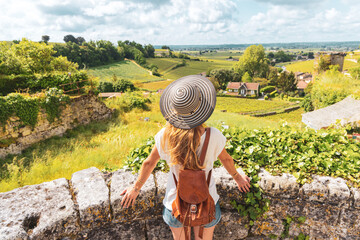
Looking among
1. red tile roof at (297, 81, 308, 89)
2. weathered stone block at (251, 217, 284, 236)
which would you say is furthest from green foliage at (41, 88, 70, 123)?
red tile roof at (297, 81, 308, 89)

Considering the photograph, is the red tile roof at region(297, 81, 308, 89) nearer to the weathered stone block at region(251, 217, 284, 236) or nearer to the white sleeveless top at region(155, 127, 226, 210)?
the weathered stone block at region(251, 217, 284, 236)

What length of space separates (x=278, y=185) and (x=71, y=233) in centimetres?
209

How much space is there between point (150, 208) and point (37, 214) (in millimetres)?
1011

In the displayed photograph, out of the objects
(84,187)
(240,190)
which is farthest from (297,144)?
(84,187)

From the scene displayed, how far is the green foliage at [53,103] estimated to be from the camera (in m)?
10.5

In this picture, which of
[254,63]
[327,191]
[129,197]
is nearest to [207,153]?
[129,197]

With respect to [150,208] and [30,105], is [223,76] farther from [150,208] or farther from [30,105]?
[150,208]

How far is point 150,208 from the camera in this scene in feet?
7.15

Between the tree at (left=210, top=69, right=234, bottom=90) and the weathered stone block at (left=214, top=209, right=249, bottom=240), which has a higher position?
the weathered stone block at (left=214, top=209, right=249, bottom=240)

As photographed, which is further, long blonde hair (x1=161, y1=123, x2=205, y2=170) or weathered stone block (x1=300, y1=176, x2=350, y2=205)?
weathered stone block (x1=300, y1=176, x2=350, y2=205)

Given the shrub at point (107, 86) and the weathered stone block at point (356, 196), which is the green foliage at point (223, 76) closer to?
the shrub at point (107, 86)

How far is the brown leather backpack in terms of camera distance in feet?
5.51

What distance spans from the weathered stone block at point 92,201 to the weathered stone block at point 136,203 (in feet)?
0.24

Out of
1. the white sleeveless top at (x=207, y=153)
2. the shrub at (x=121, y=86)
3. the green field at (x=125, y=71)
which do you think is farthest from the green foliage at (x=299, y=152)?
the green field at (x=125, y=71)
